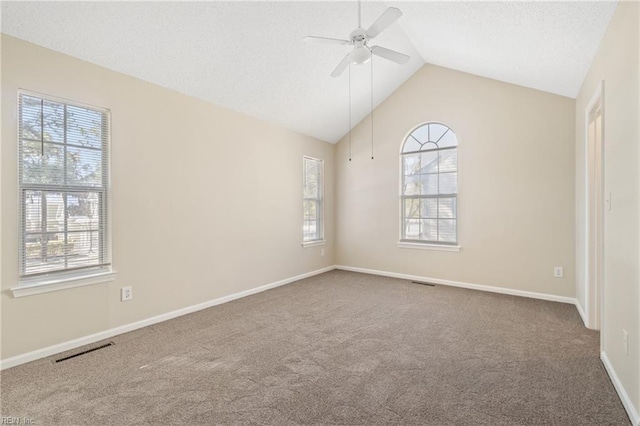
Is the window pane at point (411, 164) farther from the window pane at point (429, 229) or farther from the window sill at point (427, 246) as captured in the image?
the window sill at point (427, 246)

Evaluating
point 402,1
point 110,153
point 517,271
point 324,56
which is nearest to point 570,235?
point 517,271

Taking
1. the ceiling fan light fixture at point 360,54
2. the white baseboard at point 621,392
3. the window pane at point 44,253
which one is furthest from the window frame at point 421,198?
the window pane at point 44,253

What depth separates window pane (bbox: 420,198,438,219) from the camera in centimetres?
519

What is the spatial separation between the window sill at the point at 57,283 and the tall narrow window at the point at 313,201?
3111mm

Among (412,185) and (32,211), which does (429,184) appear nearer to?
(412,185)

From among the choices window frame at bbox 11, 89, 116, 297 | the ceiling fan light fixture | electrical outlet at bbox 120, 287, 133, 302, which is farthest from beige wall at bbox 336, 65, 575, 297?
window frame at bbox 11, 89, 116, 297

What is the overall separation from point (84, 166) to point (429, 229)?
469 centimetres

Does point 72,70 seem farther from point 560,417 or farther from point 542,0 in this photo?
point 560,417

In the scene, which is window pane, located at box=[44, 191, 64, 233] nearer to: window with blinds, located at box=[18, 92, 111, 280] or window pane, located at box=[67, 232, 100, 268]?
window with blinds, located at box=[18, 92, 111, 280]

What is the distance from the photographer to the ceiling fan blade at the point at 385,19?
2.36 metres

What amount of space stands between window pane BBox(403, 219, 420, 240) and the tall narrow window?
1.53 metres

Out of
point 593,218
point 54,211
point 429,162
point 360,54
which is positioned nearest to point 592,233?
point 593,218

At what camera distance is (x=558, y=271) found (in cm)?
419

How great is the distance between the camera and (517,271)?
446cm
